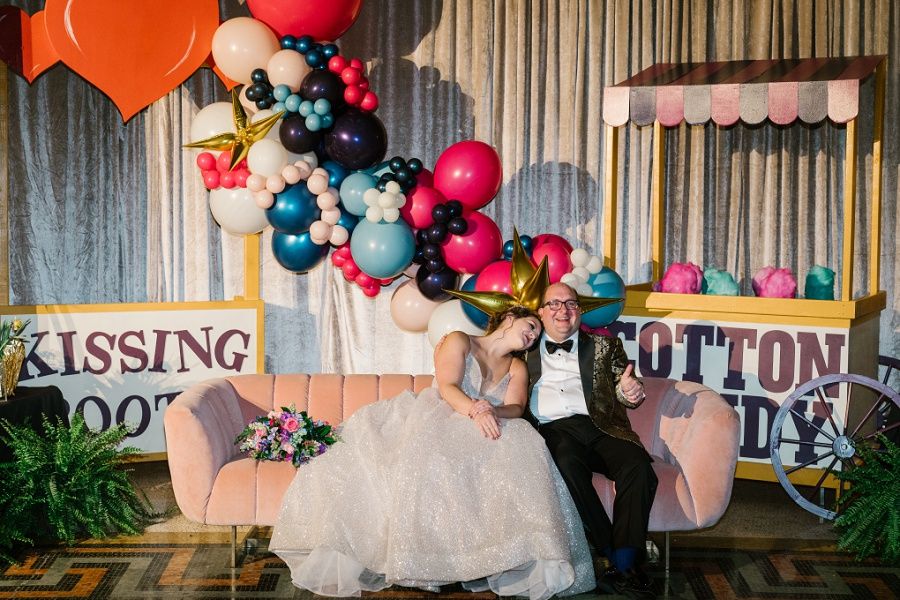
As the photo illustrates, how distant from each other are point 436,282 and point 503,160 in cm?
145

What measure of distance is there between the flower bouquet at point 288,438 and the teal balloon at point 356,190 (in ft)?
4.12

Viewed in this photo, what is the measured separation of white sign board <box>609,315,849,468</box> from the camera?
182 inches

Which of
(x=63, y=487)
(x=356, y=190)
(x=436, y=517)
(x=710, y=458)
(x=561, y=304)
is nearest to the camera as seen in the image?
(x=436, y=517)

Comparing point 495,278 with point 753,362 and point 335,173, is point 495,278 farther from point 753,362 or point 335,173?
point 753,362

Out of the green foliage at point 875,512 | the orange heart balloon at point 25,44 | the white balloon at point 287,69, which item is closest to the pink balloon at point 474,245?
the white balloon at point 287,69

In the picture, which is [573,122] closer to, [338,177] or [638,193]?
[638,193]

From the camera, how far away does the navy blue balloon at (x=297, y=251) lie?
498 cm

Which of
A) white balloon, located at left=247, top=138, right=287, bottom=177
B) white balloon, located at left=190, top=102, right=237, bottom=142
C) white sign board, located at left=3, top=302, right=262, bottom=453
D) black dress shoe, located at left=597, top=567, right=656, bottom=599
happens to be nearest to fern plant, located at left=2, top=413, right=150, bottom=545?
white sign board, located at left=3, top=302, right=262, bottom=453

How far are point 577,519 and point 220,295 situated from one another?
3274 mm

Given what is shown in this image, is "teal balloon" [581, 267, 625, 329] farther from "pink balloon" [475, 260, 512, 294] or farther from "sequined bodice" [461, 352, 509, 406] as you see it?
"sequined bodice" [461, 352, 509, 406]

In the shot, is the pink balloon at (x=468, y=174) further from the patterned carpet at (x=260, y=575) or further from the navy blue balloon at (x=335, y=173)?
the patterned carpet at (x=260, y=575)

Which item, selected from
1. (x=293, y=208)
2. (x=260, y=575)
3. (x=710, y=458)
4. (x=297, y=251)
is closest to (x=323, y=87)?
(x=293, y=208)

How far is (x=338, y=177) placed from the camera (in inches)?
189

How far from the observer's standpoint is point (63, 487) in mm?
→ 4070
